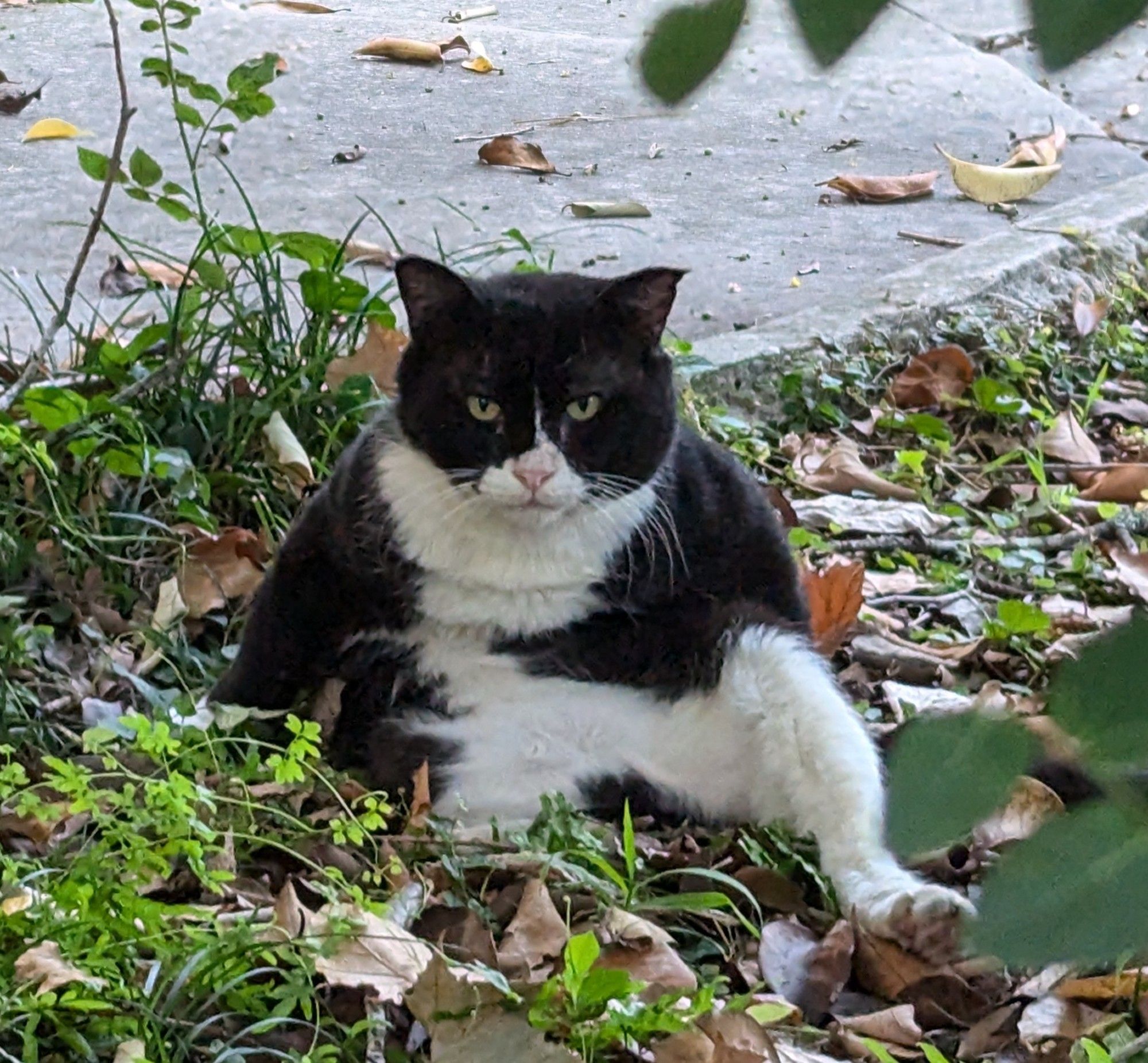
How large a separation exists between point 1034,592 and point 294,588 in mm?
1334

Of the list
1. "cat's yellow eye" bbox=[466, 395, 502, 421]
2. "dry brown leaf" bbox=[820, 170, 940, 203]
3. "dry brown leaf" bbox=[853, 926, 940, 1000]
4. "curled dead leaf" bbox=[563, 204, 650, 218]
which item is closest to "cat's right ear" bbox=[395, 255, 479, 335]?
"cat's yellow eye" bbox=[466, 395, 502, 421]

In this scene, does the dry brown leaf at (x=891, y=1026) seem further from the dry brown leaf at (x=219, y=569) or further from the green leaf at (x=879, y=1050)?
the dry brown leaf at (x=219, y=569)

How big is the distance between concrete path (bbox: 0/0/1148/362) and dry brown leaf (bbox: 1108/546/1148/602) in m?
0.70

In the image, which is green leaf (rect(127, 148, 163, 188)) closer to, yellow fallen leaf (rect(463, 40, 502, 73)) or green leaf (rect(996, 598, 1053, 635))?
yellow fallen leaf (rect(463, 40, 502, 73))

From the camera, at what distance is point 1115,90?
2.27ft

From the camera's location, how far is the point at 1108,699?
45 cm

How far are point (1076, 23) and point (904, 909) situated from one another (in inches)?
53.1

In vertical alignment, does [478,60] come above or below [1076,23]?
below

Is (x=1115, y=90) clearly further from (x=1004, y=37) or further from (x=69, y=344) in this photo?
(x=69, y=344)

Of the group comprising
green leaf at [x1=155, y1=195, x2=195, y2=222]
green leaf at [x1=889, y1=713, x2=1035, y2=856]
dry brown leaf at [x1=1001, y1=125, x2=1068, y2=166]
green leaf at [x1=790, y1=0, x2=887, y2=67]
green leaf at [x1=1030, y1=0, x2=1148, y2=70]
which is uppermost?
green leaf at [x1=1030, y1=0, x2=1148, y2=70]

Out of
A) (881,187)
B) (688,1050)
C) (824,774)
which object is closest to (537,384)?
(824,774)

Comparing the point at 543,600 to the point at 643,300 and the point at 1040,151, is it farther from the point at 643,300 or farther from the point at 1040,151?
the point at 1040,151

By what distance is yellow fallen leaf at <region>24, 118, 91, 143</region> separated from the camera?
4039mm

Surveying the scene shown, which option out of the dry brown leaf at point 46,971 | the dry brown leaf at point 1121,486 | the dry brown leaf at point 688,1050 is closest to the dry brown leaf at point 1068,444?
the dry brown leaf at point 1121,486
